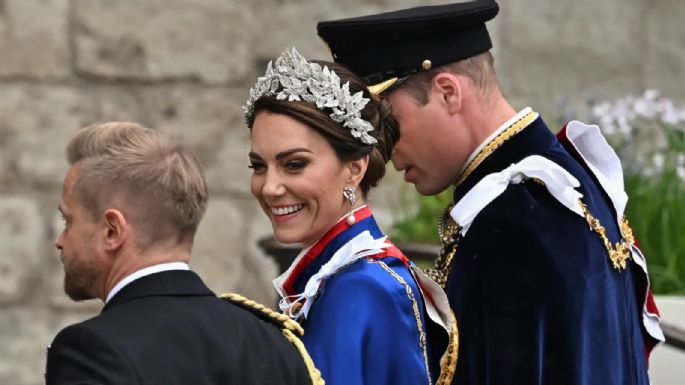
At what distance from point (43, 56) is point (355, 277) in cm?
321

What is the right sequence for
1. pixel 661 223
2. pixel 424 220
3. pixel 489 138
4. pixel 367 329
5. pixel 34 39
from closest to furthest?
1. pixel 367 329
2. pixel 489 138
3. pixel 661 223
4. pixel 424 220
5. pixel 34 39

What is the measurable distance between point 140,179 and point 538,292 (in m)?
0.99

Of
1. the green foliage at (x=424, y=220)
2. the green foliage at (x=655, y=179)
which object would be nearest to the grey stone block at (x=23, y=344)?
the green foliage at (x=424, y=220)

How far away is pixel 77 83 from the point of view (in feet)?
20.4

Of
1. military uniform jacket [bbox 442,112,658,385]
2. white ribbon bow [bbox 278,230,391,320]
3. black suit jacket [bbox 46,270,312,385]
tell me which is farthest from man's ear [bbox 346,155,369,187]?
black suit jacket [bbox 46,270,312,385]

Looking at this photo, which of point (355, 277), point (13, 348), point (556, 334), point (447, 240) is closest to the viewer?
point (355, 277)

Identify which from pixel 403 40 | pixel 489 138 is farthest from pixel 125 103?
pixel 489 138

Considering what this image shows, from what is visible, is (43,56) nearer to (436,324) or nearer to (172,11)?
(172,11)

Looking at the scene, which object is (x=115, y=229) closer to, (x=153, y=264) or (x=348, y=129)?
(x=153, y=264)

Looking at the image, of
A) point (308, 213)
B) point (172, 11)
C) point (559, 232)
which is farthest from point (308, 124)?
point (172, 11)

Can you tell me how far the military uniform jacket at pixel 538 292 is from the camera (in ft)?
11.5

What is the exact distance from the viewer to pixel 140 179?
2.97 m

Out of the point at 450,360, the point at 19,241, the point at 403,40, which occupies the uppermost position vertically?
the point at 403,40

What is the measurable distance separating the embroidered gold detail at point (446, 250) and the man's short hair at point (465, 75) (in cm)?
28
